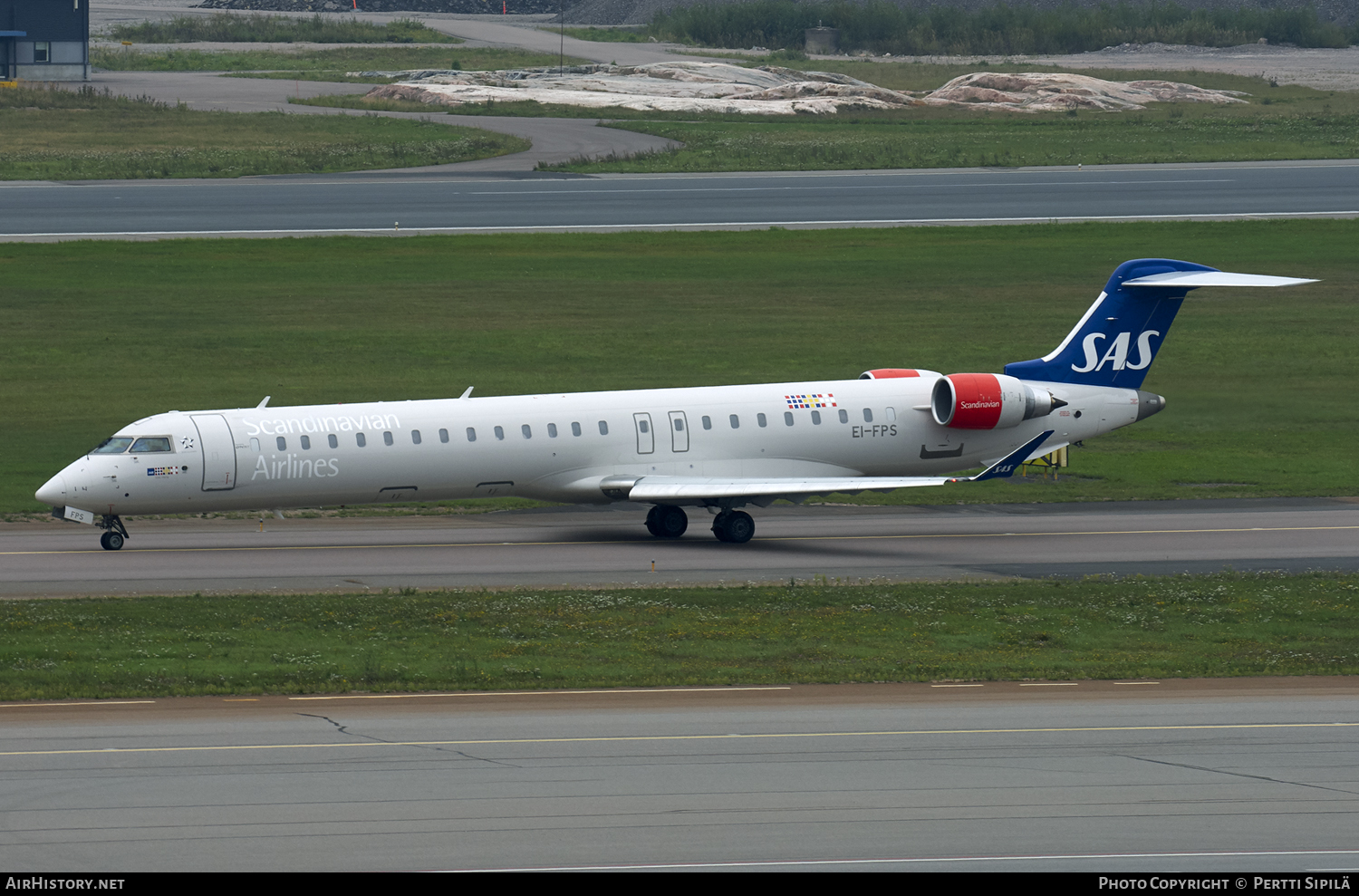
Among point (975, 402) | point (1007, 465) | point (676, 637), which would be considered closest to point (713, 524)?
point (975, 402)

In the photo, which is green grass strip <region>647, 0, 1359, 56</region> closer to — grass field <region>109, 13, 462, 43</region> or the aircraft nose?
grass field <region>109, 13, 462, 43</region>

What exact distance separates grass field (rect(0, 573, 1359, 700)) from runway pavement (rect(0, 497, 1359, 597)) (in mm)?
2159

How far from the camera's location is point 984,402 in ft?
132

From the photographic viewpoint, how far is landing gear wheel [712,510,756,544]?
38.5 meters

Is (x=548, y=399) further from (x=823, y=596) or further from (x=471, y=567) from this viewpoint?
(x=823, y=596)

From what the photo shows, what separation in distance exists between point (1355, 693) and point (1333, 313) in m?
45.9

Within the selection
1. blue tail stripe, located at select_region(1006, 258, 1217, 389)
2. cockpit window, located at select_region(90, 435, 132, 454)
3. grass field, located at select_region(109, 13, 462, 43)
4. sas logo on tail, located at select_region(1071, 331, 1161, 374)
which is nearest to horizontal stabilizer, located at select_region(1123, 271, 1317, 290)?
blue tail stripe, located at select_region(1006, 258, 1217, 389)

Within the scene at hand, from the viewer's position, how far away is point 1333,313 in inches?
2650

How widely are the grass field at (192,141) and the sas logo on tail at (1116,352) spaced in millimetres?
54616

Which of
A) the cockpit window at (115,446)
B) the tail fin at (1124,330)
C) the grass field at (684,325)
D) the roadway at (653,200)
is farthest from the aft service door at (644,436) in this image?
the roadway at (653,200)

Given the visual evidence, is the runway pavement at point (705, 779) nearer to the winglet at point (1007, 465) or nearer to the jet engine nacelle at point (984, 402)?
the winglet at point (1007, 465)

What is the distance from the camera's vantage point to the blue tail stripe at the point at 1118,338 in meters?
42.6

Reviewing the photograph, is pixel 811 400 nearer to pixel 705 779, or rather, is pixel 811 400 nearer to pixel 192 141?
pixel 705 779
